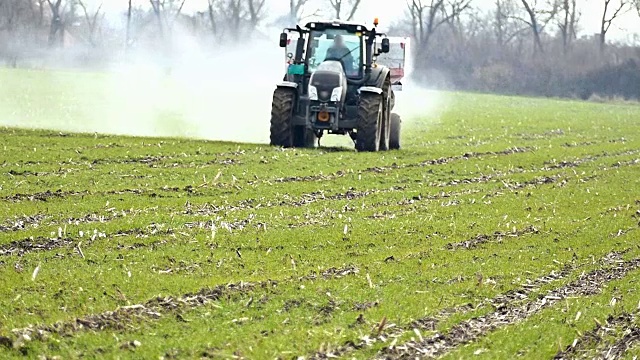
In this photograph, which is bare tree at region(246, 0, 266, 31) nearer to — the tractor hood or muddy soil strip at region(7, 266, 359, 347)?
the tractor hood

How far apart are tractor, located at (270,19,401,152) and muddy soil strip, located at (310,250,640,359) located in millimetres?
12849

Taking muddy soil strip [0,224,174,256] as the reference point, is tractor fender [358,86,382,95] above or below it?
above

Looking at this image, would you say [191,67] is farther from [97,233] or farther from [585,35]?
[585,35]

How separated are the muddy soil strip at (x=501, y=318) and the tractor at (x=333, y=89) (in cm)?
1171

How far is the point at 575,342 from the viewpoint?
29.0 ft

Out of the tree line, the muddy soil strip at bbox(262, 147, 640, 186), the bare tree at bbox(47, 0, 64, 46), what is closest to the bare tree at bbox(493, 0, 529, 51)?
the tree line

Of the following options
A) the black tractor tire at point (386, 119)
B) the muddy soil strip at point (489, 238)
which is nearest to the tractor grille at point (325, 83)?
the black tractor tire at point (386, 119)

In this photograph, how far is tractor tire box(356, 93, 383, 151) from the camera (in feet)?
78.0

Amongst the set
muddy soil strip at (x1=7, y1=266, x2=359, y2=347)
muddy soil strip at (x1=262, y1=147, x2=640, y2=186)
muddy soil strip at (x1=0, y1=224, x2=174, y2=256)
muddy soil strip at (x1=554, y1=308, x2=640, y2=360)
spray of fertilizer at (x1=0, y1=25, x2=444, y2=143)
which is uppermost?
spray of fertilizer at (x1=0, y1=25, x2=444, y2=143)

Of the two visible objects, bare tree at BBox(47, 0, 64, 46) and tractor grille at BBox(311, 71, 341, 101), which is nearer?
tractor grille at BBox(311, 71, 341, 101)

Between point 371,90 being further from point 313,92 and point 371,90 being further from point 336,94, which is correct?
point 313,92

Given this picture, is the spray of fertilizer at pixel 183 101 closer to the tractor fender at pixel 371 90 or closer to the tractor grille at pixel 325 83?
the tractor grille at pixel 325 83

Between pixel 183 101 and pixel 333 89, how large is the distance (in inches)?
715

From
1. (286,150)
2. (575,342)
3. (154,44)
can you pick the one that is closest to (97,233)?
(575,342)
